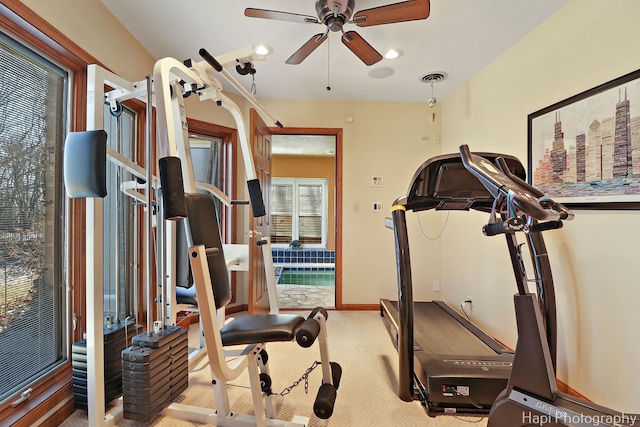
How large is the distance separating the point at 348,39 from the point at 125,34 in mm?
1637

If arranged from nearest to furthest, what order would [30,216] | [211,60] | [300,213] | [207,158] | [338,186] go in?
[211,60], [30,216], [207,158], [338,186], [300,213]

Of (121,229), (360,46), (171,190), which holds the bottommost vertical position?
(121,229)

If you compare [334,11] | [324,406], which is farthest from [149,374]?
[334,11]

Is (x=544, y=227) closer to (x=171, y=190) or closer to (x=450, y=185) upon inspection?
(x=450, y=185)

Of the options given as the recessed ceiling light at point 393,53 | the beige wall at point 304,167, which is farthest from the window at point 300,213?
the recessed ceiling light at point 393,53

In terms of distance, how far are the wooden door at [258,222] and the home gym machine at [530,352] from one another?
74.2 inches

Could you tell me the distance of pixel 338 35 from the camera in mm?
2154

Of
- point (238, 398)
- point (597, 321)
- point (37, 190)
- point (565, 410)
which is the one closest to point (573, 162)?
point (597, 321)

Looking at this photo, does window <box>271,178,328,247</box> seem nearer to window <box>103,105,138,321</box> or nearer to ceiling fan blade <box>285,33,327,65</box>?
window <box>103,105,138,321</box>

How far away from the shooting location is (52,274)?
165 cm

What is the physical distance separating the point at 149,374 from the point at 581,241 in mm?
2535

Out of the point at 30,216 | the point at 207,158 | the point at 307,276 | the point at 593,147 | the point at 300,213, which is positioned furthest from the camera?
the point at 300,213

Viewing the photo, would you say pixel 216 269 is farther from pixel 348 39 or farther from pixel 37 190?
pixel 348 39

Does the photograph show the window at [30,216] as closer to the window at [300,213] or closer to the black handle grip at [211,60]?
the black handle grip at [211,60]
